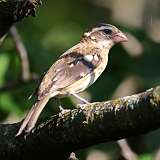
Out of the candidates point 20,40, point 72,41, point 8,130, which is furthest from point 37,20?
point 8,130

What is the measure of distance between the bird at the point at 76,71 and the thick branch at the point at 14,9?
1.91ft

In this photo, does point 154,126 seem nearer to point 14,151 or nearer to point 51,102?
point 14,151

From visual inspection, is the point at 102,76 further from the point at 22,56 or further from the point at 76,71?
the point at 76,71

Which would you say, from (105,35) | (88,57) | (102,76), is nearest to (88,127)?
(88,57)

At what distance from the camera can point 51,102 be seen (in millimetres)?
6312

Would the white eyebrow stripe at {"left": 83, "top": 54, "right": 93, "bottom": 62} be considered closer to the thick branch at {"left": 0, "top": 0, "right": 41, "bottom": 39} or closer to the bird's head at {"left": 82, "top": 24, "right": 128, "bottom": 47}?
the bird's head at {"left": 82, "top": 24, "right": 128, "bottom": 47}

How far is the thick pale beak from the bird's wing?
20.9 inches

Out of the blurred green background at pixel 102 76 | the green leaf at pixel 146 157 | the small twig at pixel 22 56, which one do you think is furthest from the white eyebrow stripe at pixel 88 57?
the green leaf at pixel 146 157

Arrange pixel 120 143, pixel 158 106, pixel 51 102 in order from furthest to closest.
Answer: pixel 51 102, pixel 120 143, pixel 158 106

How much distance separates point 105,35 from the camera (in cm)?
649

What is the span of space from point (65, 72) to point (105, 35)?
119 cm

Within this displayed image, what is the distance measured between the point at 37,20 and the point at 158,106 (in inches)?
194

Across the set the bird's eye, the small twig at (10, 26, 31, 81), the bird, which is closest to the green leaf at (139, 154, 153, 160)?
the bird

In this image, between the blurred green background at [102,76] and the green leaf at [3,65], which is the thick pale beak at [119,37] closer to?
the blurred green background at [102,76]
